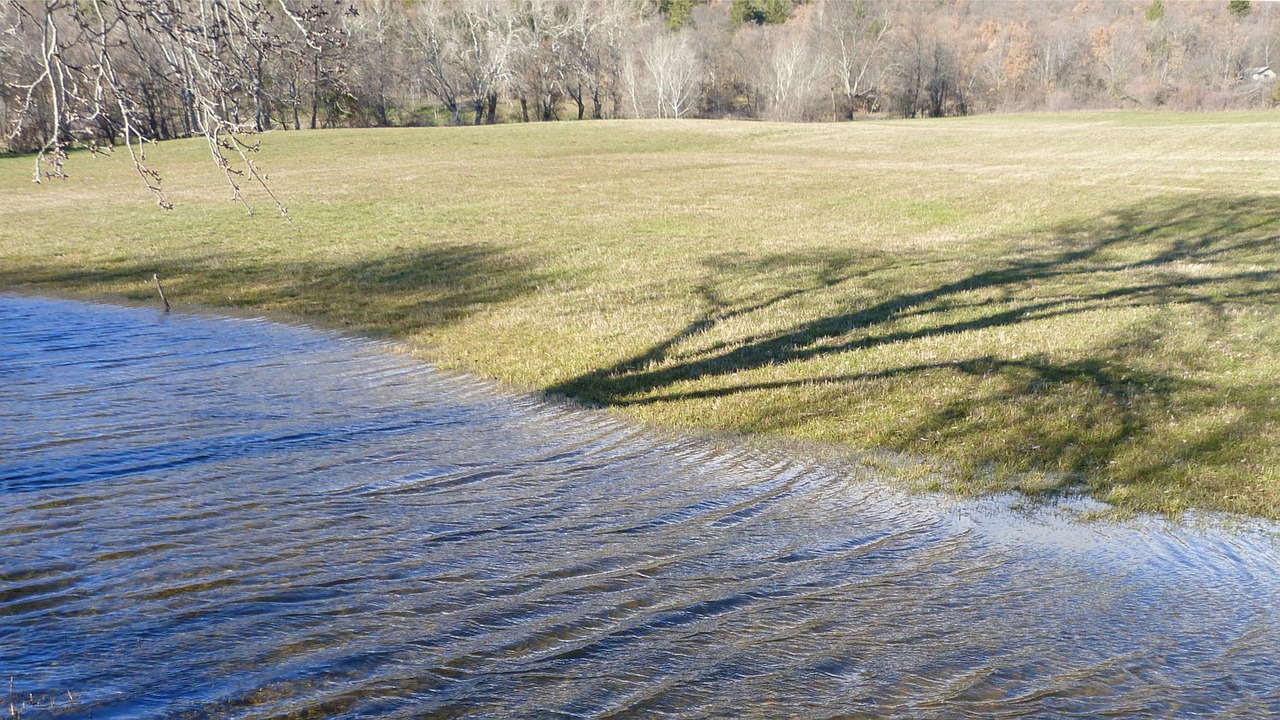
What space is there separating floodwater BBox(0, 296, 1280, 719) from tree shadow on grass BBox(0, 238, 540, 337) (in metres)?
5.55

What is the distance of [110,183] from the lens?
36.3 m

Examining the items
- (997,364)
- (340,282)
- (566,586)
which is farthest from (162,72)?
(340,282)

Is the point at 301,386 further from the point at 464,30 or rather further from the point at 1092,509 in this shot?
the point at 464,30

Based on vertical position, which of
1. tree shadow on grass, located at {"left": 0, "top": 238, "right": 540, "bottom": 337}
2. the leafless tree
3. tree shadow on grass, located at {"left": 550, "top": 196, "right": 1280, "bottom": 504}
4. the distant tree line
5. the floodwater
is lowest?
the floodwater

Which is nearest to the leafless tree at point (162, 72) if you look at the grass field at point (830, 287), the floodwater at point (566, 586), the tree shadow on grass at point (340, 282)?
the floodwater at point (566, 586)

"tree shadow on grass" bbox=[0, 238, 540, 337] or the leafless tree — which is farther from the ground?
the leafless tree

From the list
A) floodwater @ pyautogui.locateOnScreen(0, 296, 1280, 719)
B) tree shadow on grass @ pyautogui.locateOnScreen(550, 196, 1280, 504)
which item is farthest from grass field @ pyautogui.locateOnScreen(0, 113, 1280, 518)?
floodwater @ pyautogui.locateOnScreen(0, 296, 1280, 719)

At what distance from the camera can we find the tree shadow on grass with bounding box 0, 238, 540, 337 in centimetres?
1393

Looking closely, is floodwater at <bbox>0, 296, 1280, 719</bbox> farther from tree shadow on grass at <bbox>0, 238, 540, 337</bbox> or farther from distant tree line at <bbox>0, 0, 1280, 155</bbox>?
distant tree line at <bbox>0, 0, 1280, 155</bbox>

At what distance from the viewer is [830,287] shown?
14445 mm

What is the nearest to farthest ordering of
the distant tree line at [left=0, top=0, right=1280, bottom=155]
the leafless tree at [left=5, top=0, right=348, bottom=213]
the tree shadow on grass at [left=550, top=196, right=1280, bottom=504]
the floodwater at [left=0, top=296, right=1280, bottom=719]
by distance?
the floodwater at [left=0, top=296, right=1280, bottom=719] → the leafless tree at [left=5, top=0, right=348, bottom=213] → the tree shadow on grass at [left=550, top=196, right=1280, bottom=504] → the distant tree line at [left=0, top=0, right=1280, bottom=155]

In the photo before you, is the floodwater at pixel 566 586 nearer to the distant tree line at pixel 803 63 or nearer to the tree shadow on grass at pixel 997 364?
the tree shadow on grass at pixel 997 364

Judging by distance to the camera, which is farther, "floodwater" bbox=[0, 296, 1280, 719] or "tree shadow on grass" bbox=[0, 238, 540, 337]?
"tree shadow on grass" bbox=[0, 238, 540, 337]

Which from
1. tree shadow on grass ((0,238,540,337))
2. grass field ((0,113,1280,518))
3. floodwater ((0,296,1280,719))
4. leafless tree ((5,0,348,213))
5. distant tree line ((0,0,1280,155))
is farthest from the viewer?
distant tree line ((0,0,1280,155))
